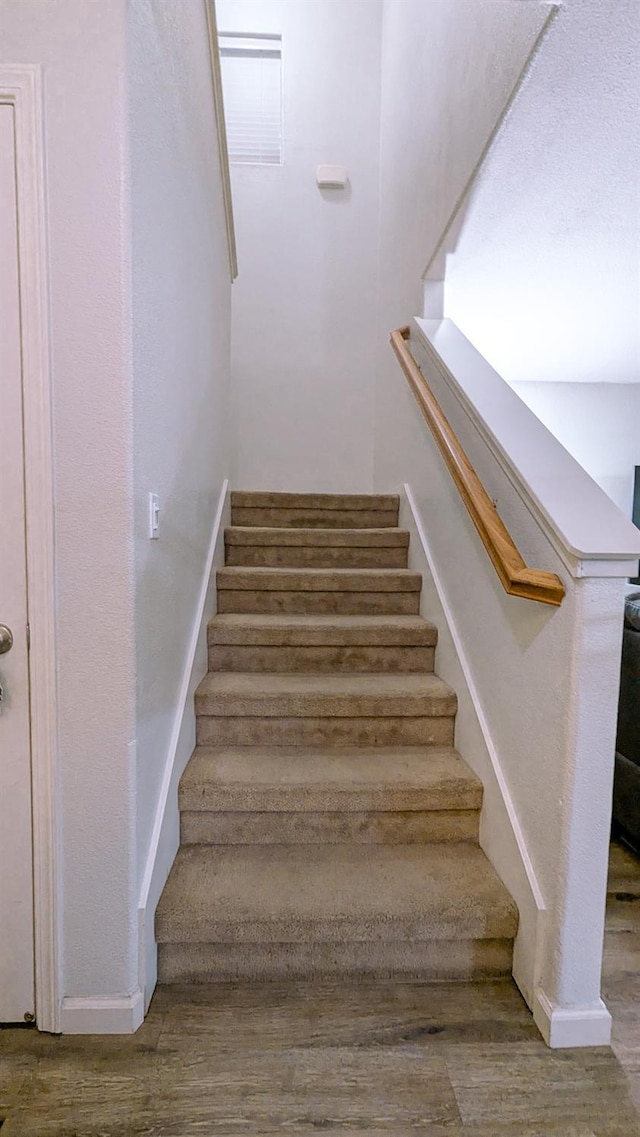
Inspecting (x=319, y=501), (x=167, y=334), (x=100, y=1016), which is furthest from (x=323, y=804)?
(x=319, y=501)

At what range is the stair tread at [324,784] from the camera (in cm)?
158

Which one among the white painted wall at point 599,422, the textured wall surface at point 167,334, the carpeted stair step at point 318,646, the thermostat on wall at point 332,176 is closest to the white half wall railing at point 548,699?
the carpeted stair step at point 318,646

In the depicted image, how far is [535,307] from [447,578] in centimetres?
130

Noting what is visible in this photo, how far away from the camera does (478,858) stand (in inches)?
62.1

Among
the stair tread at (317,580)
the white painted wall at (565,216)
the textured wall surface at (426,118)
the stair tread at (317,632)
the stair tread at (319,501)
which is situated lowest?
the stair tread at (317,632)

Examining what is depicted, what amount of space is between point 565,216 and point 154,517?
1.59 m

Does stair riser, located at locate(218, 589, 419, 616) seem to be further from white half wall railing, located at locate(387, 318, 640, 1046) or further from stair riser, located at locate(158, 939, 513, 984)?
stair riser, located at locate(158, 939, 513, 984)

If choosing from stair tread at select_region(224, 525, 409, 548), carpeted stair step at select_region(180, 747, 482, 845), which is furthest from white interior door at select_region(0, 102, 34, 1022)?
stair tread at select_region(224, 525, 409, 548)

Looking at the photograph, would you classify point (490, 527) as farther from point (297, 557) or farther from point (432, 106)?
point (432, 106)

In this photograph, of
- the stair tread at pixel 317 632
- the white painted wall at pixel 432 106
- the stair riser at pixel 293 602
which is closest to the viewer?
the white painted wall at pixel 432 106

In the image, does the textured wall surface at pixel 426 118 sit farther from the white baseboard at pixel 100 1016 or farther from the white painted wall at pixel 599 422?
the white baseboard at pixel 100 1016

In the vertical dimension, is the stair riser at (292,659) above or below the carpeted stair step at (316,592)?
below

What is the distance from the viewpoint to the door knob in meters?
1.18

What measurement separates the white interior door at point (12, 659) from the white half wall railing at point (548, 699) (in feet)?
3.79
